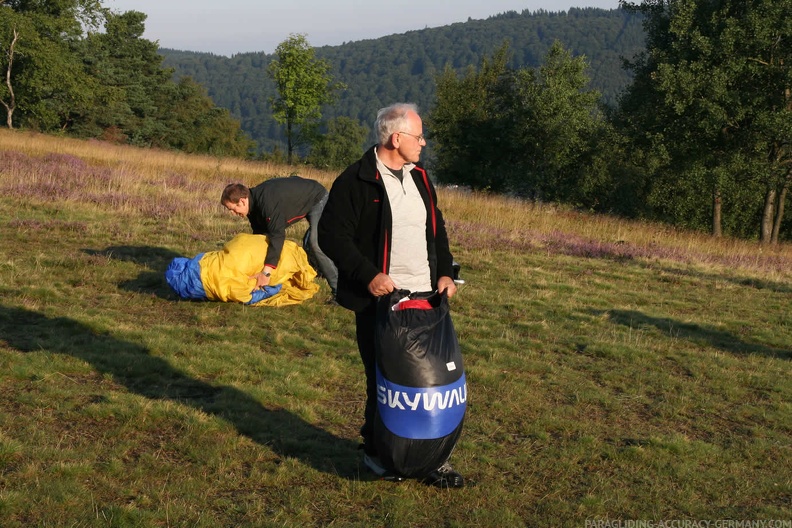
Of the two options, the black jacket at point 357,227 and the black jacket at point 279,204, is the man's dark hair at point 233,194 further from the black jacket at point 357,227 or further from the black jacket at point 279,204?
the black jacket at point 357,227

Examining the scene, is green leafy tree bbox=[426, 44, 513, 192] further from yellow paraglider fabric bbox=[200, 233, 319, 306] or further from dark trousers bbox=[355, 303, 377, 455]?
dark trousers bbox=[355, 303, 377, 455]

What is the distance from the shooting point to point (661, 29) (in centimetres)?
3178

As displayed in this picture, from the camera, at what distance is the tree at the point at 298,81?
174 feet

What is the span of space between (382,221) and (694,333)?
761 cm

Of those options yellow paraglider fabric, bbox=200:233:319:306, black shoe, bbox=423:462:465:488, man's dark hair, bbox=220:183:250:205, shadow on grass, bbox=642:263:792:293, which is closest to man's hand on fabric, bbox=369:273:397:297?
black shoe, bbox=423:462:465:488

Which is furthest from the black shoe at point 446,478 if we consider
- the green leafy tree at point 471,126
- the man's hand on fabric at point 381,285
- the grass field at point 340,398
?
the green leafy tree at point 471,126

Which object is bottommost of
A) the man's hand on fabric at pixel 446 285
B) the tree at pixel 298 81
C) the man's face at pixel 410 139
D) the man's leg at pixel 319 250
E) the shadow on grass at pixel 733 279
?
the shadow on grass at pixel 733 279

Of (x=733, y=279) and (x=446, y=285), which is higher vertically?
(x=446, y=285)

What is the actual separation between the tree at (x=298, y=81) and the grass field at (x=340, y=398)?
131 feet

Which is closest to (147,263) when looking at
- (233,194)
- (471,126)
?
(233,194)

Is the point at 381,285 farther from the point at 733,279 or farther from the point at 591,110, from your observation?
the point at 591,110

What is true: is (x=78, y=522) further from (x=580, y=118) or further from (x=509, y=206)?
(x=580, y=118)

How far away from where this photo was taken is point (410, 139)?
15.5ft

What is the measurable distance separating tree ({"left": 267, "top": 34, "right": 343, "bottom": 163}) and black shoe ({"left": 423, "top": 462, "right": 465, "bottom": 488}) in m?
50.3
